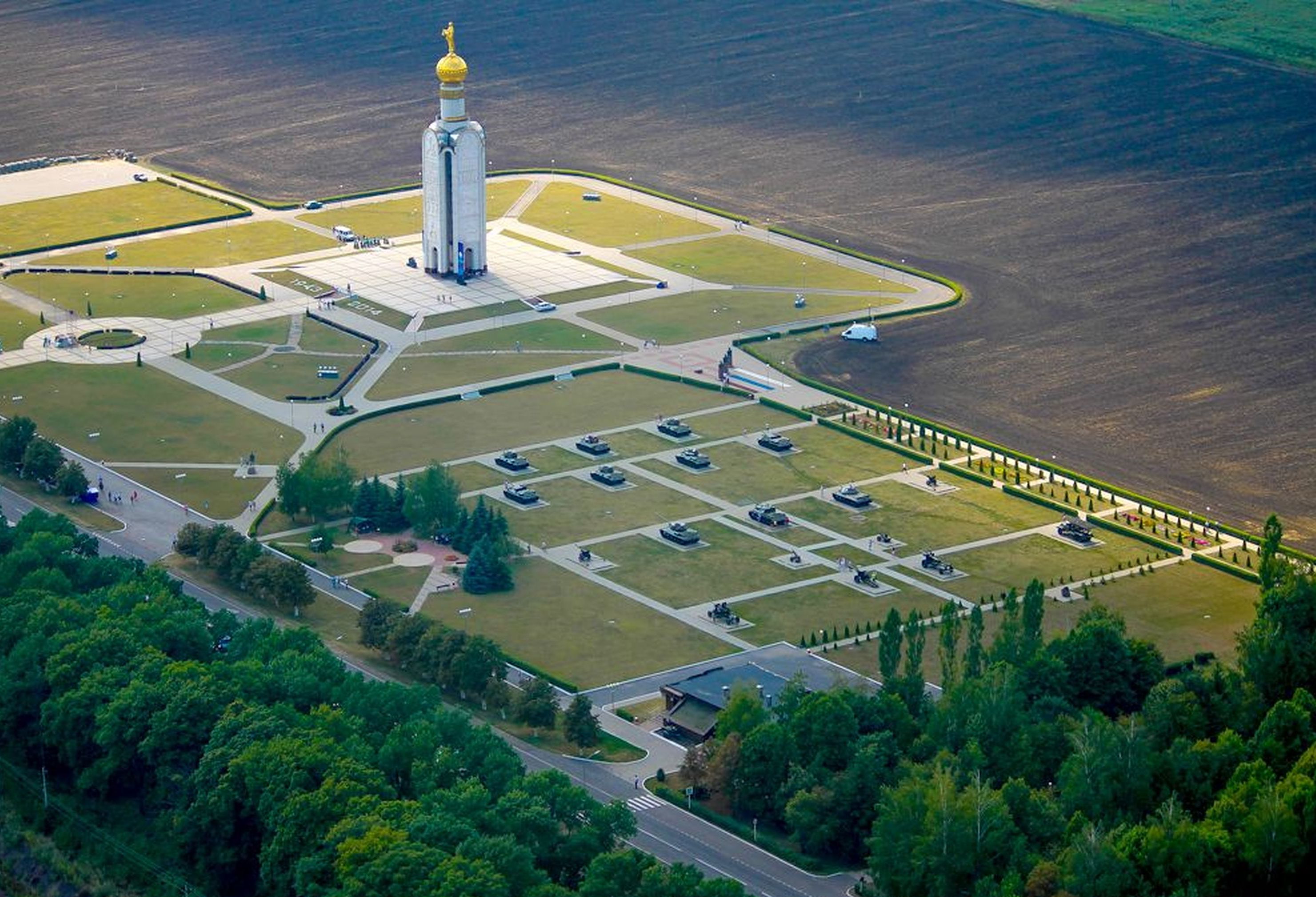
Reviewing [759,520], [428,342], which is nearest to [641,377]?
[428,342]

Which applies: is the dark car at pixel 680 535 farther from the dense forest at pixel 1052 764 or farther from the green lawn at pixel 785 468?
the dense forest at pixel 1052 764

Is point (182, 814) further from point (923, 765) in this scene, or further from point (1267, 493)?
point (1267, 493)

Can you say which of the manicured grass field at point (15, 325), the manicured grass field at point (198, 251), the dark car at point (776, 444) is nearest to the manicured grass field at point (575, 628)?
the dark car at point (776, 444)

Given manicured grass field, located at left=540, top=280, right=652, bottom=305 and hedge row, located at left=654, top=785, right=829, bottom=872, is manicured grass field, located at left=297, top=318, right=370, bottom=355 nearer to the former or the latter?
manicured grass field, located at left=540, top=280, right=652, bottom=305

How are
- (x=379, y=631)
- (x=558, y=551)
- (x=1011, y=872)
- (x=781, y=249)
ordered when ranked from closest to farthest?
(x=1011, y=872) < (x=379, y=631) < (x=558, y=551) < (x=781, y=249)

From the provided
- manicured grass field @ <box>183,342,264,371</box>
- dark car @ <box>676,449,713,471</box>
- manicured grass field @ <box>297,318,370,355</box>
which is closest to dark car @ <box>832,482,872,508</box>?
dark car @ <box>676,449,713,471</box>

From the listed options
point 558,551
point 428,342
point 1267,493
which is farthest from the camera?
point 428,342
